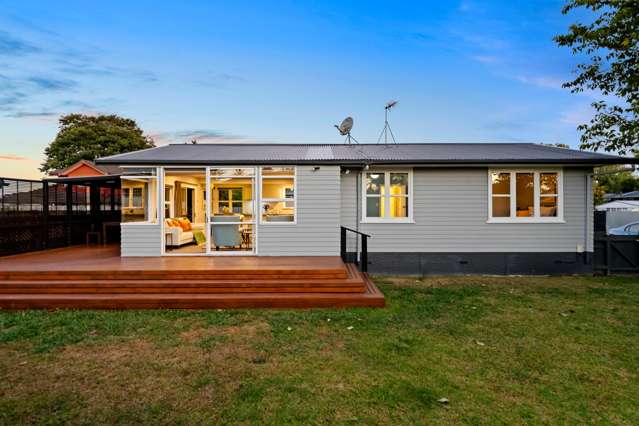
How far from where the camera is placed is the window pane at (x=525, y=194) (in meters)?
8.91

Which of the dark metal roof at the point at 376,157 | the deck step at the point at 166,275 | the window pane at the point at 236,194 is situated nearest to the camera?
the deck step at the point at 166,275

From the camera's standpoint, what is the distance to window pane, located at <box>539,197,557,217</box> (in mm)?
8922

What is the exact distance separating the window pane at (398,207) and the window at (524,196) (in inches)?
90.5

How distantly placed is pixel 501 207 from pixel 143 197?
967 cm

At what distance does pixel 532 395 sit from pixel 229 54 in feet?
51.7

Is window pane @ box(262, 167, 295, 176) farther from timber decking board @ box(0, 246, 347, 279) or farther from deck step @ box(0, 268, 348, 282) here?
deck step @ box(0, 268, 348, 282)

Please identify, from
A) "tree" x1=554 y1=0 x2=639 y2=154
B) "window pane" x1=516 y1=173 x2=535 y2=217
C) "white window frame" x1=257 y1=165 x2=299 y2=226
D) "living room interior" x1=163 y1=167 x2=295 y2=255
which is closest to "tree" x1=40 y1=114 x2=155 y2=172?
"living room interior" x1=163 y1=167 x2=295 y2=255

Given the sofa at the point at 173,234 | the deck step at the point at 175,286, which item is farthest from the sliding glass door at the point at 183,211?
the deck step at the point at 175,286

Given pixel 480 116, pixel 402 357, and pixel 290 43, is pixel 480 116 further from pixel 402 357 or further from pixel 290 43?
pixel 402 357

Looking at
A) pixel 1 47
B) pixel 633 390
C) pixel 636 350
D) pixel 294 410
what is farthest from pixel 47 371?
pixel 1 47

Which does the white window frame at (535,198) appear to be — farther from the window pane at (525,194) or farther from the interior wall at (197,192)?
the interior wall at (197,192)

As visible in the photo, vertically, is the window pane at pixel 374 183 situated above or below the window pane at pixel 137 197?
above

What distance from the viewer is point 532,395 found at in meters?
3.10

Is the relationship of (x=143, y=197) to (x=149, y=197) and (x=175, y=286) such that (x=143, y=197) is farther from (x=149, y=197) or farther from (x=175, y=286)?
(x=175, y=286)
